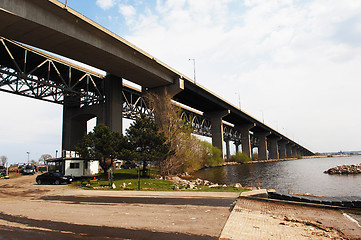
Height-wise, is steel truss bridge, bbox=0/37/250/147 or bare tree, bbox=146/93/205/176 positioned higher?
steel truss bridge, bbox=0/37/250/147

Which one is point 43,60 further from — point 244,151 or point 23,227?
point 244,151

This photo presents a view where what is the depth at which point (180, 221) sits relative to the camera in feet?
30.5

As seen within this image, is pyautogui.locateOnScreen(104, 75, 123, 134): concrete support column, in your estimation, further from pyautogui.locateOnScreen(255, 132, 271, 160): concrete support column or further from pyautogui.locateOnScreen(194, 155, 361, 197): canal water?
pyautogui.locateOnScreen(255, 132, 271, 160): concrete support column

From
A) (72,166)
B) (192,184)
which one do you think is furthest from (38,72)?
(192,184)

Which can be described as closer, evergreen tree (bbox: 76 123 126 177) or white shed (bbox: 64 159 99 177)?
evergreen tree (bbox: 76 123 126 177)

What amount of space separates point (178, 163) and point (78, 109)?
3025cm

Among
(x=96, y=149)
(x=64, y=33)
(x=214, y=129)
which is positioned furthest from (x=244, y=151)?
(x=64, y=33)

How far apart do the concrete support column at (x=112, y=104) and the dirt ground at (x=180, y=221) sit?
32361 mm

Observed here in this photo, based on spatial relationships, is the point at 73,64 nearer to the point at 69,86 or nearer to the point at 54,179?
the point at 69,86

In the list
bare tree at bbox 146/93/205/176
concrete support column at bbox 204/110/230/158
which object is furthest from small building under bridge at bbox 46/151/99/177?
concrete support column at bbox 204/110/230/158

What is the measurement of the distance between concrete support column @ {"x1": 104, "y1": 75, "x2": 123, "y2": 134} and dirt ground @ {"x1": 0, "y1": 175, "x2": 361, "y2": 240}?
32361 millimetres

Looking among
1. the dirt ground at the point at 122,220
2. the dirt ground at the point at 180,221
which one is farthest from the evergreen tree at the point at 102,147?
the dirt ground at the point at 180,221

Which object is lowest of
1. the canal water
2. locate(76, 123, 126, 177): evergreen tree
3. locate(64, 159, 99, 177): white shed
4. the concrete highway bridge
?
the canal water

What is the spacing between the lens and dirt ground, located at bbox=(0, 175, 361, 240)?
7.67 metres
